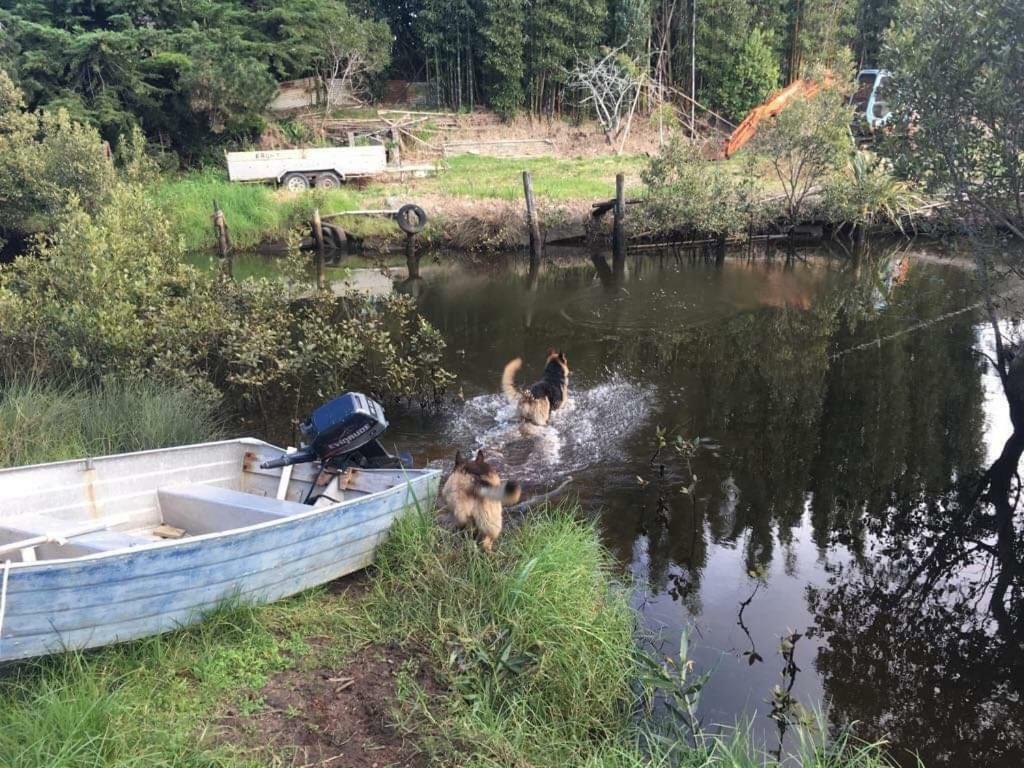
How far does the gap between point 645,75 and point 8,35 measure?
923 inches

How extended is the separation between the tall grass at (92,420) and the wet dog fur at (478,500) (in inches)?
126

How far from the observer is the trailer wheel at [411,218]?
2139 cm

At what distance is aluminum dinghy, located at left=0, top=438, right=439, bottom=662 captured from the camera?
3842 millimetres

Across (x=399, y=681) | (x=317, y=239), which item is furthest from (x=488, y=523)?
(x=317, y=239)

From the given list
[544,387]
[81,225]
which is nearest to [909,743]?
[544,387]

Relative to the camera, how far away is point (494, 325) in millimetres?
14312

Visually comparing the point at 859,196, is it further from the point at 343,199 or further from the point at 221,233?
the point at 221,233

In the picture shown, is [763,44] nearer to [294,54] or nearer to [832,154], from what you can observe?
Result: [832,154]

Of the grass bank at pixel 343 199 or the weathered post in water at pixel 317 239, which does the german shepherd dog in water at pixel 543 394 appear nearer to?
the weathered post in water at pixel 317 239

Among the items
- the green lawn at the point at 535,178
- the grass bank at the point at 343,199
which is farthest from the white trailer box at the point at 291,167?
the green lawn at the point at 535,178

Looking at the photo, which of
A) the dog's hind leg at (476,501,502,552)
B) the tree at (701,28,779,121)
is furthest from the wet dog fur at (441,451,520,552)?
the tree at (701,28,779,121)

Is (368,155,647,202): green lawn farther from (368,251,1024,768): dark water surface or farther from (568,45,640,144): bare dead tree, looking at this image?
(368,251,1024,768): dark water surface

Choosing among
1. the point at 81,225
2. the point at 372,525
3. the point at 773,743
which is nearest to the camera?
the point at 773,743

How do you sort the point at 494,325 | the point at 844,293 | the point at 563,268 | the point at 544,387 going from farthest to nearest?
1. the point at 563,268
2. the point at 844,293
3. the point at 494,325
4. the point at 544,387
